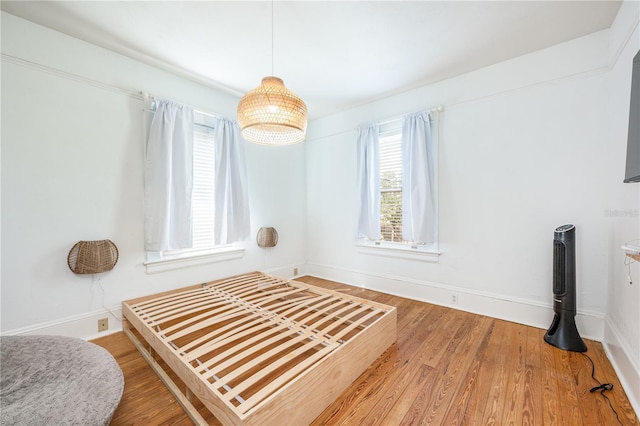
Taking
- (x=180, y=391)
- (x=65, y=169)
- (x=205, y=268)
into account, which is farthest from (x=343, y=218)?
(x=65, y=169)

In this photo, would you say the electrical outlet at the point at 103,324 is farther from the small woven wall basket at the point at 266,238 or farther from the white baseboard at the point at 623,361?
the white baseboard at the point at 623,361

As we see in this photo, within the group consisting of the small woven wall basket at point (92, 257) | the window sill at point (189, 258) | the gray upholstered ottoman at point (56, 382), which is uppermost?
the small woven wall basket at point (92, 257)

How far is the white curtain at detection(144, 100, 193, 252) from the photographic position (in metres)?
2.69

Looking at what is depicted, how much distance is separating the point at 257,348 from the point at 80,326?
6.13ft

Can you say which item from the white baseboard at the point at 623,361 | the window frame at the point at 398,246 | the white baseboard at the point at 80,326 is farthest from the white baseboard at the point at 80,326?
the white baseboard at the point at 623,361

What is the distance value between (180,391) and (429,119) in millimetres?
3453

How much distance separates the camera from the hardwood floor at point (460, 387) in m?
1.46

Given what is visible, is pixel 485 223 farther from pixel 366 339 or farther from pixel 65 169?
pixel 65 169

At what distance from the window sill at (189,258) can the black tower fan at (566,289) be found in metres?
3.36

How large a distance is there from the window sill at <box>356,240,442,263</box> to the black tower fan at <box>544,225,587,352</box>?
111cm

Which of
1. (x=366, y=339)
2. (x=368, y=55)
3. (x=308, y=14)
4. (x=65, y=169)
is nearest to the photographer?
(x=366, y=339)

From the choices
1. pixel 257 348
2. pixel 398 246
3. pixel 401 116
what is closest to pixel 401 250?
pixel 398 246

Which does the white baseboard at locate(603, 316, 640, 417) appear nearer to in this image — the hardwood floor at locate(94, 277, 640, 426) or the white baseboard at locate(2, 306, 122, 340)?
the hardwood floor at locate(94, 277, 640, 426)

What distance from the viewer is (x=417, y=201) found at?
123 inches
